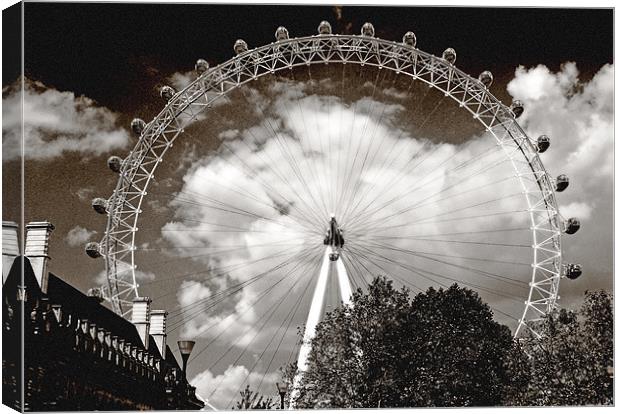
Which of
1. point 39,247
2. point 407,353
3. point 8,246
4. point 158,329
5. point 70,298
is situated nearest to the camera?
point 8,246

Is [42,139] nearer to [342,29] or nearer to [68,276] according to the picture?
[68,276]

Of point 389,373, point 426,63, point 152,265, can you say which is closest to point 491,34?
point 426,63

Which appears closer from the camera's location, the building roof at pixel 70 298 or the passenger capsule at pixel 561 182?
the building roof at pixel 70 298

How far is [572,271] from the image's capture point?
19.3 m

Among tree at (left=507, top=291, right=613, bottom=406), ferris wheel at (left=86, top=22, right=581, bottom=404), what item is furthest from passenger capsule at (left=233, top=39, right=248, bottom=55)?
tree at (left=507, top=291, right=613, bottom=406)

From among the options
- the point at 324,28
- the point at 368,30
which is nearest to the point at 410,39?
the point at 368,30

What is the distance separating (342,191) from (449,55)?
134 inches

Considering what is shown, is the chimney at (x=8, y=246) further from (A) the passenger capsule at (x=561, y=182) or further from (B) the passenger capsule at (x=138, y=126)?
(A) the passenger capsule at (x=561, y=182)

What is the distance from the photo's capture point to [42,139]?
1647 cm

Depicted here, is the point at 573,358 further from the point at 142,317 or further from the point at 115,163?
the point at 142,317

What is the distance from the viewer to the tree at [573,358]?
18.1 metres

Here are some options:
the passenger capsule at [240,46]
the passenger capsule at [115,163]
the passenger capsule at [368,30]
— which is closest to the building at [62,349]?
the passenger capsule at [115,163]

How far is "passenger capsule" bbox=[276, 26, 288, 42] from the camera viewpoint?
18516mm

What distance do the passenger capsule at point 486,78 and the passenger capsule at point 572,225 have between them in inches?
123
